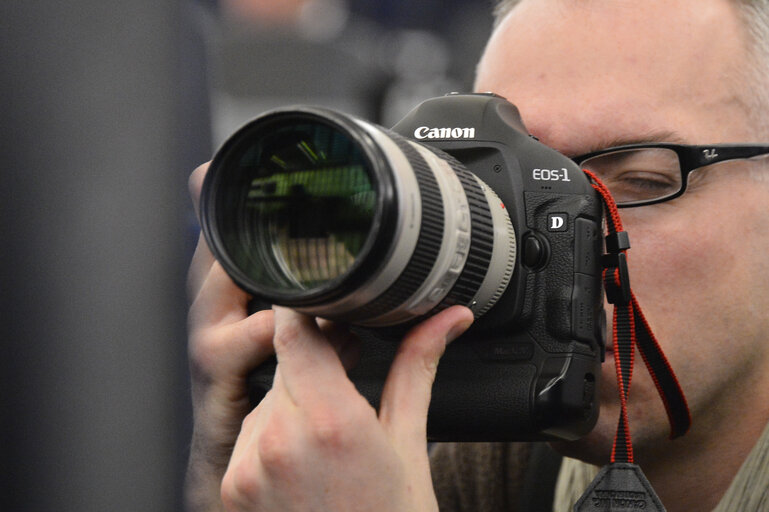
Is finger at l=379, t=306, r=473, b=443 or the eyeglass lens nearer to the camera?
finger at l=379, t=306, r=473, b=443

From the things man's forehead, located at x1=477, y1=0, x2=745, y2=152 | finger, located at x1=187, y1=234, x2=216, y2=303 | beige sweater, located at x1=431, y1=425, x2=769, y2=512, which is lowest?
beige sweater, located at x1=431, y1=425, x2=769, y2=512

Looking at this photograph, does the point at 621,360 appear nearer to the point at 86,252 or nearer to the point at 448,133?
the point at 448,133

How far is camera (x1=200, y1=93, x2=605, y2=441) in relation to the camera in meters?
0.41

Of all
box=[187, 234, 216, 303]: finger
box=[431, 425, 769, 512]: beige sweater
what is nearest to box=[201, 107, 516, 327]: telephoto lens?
box=[187, 234, 216, 303]: finger

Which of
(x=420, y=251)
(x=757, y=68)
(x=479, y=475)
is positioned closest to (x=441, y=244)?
(x=420, y=251)

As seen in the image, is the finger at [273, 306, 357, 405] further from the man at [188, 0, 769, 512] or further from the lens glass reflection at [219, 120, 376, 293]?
the man at [188, 0, 769, 512]

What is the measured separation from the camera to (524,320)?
0.54 meters

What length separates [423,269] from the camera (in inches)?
17.0

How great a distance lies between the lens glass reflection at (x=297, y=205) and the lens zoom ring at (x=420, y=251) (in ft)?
0.09

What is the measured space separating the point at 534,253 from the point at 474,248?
8 cm

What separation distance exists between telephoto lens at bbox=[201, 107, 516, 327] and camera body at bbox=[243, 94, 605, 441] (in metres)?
0.08

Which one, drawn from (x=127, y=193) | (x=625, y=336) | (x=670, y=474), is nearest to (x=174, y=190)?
(x=127, y=193)

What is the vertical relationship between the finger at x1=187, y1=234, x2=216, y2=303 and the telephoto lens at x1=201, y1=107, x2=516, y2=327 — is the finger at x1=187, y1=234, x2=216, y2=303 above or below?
below

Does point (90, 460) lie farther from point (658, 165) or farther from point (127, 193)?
point (658, 165)
